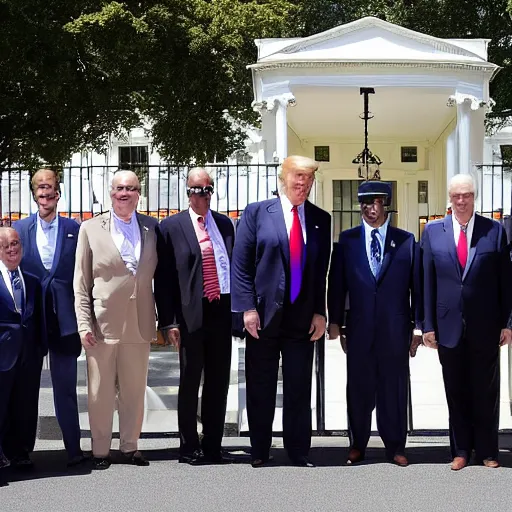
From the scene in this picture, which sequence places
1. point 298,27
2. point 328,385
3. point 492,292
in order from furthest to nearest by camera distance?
point 298,27, point 328,385, point 492,292

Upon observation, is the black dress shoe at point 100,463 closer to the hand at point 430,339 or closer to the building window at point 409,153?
the hand at point 430,339

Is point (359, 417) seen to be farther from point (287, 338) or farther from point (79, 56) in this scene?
point (79, 56)

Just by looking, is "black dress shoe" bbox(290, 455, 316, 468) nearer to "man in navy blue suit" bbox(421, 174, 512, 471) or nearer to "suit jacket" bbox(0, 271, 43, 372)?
"man in navy blue suit" bbox(421, 174, 512, 471)

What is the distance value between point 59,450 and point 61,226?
1.69m

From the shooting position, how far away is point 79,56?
25.9m

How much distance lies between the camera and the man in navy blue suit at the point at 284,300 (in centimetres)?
709

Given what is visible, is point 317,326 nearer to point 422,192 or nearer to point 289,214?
point 289,214

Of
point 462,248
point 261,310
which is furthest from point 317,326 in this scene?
point 462,248

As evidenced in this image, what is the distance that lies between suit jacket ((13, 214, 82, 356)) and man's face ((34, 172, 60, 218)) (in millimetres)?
124

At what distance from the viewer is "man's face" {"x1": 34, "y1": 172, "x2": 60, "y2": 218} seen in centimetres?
718

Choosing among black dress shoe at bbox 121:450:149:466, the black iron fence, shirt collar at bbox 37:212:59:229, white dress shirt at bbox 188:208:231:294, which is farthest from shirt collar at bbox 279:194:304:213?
the black iron fence

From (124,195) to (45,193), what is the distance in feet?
1.79

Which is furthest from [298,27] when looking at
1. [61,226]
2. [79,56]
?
[61,226]

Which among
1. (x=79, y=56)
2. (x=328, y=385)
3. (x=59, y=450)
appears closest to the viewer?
(x=59, y=450)
